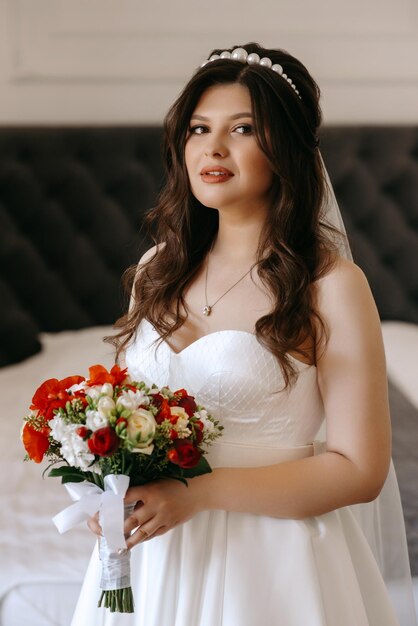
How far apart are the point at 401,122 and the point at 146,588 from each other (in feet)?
9.47

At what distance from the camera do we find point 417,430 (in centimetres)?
287

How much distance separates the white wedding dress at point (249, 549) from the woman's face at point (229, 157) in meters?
0.30

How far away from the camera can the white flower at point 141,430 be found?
1416 millimetres

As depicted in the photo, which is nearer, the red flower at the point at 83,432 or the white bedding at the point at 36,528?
the red flower at the point at 83,432

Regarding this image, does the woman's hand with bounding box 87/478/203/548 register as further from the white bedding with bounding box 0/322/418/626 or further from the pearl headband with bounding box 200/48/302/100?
the pearl headband with bounding box 200/48/302/100

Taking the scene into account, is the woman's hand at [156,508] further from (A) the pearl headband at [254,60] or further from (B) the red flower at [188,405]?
(A) the pearl headband at [254,60]

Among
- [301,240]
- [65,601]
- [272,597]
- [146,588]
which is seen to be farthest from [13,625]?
[301,240]

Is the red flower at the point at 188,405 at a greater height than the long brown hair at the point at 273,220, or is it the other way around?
the long brown hair at the point at 273,220

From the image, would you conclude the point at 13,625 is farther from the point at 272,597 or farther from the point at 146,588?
the point at 272,597

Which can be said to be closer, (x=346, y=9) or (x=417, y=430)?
(x=417, y=430)

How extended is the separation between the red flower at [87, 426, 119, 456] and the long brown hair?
0.42 meters

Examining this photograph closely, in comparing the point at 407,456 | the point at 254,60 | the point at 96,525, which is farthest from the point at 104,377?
the point at 407,456

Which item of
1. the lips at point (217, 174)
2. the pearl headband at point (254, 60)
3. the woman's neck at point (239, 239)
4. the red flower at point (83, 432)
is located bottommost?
the red flower at point (83, 432)

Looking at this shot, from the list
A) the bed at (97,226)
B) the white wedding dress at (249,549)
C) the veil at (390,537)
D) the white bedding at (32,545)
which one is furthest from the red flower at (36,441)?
the bed at (97,226)
